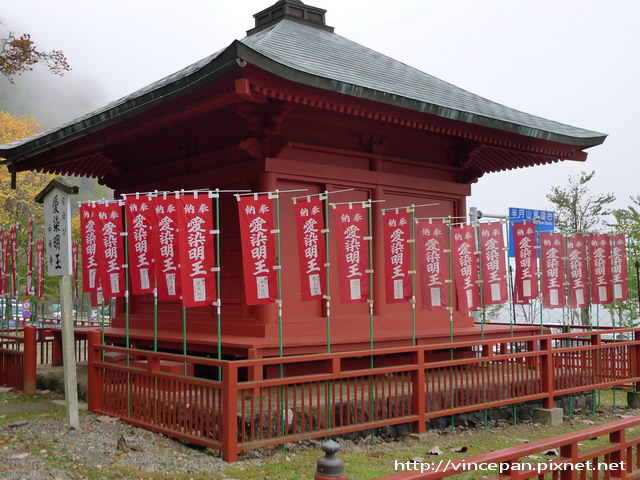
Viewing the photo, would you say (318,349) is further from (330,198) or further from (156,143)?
(156,143)

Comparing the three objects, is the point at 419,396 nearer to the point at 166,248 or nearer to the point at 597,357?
→ the point at 166,248

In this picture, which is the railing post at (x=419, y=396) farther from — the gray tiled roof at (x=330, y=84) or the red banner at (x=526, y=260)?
the gray tiled roof at (x=330, y=84)

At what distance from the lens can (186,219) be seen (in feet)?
25.3

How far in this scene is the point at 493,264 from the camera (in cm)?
1014

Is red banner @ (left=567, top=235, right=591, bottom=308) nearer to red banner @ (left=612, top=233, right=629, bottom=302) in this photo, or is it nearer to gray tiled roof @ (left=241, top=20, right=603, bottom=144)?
→ red banner @ (left=612, top=233, right=629, bottom=302)

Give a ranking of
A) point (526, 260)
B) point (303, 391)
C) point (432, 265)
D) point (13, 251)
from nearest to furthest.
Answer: point (303, 391) < point (432, 265) < point (526, 260) < point (13, 251)

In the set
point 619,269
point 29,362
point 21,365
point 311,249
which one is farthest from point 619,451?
point 21,365

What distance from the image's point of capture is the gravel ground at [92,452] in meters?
6.00

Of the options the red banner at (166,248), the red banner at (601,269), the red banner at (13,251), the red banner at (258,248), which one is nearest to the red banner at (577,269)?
the red banner at (601,269)

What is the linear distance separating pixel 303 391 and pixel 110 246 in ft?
12.7

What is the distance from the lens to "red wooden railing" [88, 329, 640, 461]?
678 cm

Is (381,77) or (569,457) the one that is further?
(381,77)

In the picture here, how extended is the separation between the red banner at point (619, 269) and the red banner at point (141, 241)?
904 centimetres

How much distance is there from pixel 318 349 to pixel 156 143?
205 inches
